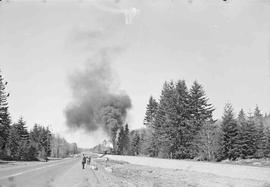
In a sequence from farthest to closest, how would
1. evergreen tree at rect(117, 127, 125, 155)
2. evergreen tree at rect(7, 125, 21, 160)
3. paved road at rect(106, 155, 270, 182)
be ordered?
evergreen tree at rect(117, 127, 125, 155) < evergreen tree at rect(7, 125, 21, 160) < paved road at rect(106, 155, 270, 182)

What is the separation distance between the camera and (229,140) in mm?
56281

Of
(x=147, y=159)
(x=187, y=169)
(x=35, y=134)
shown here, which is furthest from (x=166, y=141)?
(x=35, y=134)

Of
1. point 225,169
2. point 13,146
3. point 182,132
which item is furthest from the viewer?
point 13,146

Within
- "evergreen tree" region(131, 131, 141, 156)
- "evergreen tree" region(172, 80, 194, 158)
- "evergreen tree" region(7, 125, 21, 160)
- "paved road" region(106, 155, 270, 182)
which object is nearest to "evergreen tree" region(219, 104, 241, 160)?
"evergreen tree" region(172, 80, 194, 158)

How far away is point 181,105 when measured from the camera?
65.2 m

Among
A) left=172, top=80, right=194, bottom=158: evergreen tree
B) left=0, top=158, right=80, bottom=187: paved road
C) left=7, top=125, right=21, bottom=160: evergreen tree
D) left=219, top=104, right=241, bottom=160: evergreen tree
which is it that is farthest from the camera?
left=7, top=125, right=21, bottom=160: evergreen tree

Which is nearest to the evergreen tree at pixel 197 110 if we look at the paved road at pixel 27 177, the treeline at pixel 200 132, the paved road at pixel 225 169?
the treeline at pixel 200 132

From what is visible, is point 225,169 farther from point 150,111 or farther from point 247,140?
point 150,111

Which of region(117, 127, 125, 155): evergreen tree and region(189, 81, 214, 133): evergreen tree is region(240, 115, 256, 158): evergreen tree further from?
region(117, 127, 125, 155): evergreen tree

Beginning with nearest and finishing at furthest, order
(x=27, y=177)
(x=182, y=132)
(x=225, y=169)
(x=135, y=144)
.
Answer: (x=27, y=177) → (x=225, y=169) → (x=182, y=132) → (x=135, y=144)

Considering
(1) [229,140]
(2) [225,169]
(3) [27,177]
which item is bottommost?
(3) [27,177]

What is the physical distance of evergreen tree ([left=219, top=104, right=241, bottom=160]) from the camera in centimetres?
5578

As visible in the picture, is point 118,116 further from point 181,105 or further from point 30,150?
point 30,150

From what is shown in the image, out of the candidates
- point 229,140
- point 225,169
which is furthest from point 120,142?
point 225,169
